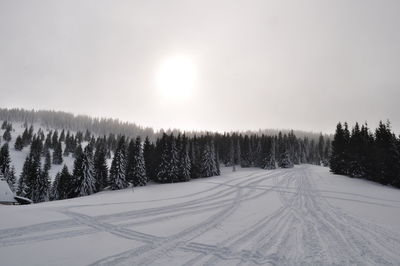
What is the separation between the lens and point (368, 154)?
47.2 metres

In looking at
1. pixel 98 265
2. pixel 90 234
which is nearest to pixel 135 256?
pixel 98 265

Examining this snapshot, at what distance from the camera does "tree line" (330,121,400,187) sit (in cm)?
4162

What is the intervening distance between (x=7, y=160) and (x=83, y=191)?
31.7 meters

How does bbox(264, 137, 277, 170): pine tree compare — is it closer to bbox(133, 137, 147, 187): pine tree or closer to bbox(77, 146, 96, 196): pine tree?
bbox(133, 137, 147, 187): pine tree

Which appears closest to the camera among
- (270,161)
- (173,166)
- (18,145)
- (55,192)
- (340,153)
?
(340,153)

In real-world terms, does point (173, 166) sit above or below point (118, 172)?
above

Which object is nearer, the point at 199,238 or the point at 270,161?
the point at 199,238

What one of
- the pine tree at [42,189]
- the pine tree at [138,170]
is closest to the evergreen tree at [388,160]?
the pine tree at [138,170]

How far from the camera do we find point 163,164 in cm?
5897

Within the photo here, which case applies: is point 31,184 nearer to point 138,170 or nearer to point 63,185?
point 63,185

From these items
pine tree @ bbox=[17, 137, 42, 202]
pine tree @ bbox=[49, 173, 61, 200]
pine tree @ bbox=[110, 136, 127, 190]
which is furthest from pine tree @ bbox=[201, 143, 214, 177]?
pine tree @ bbox=[17, 137, 42, 202]


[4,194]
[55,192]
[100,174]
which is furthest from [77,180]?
[55,192]

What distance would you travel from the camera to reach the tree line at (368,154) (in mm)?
41625

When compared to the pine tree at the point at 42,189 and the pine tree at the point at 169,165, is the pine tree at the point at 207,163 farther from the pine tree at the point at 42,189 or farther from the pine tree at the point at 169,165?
the pine tree at the point at 42,189
